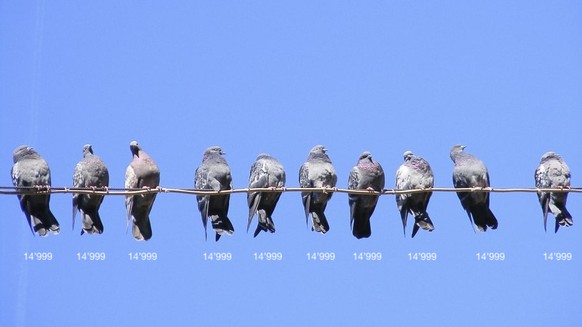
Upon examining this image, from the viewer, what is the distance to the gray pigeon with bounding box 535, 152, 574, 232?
17000 mm

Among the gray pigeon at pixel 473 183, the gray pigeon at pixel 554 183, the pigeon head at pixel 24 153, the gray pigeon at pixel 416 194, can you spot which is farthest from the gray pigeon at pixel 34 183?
the gray pigeon at pixel 554 183

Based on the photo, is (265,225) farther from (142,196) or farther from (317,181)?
(142,196)

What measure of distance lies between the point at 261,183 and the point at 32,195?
3132mm

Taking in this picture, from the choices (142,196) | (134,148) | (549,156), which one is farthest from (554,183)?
(134,148)

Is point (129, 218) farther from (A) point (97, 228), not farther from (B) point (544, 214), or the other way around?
(B) point (544, 214)

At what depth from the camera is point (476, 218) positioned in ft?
55.6

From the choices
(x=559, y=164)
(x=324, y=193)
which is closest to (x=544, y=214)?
(x=559, y=164)

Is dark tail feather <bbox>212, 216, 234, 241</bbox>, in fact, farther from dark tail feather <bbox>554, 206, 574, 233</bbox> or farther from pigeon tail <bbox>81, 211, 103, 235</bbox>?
dark tail feather <bbox>554, 206, 574, 233</bbox>

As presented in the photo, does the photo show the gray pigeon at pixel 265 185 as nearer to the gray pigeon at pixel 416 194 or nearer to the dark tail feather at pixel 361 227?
the dark tail feather at pixel 361 227

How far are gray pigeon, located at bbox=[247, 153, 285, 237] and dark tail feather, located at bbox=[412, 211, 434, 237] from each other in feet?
6.28

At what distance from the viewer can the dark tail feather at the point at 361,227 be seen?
1725 centimetres

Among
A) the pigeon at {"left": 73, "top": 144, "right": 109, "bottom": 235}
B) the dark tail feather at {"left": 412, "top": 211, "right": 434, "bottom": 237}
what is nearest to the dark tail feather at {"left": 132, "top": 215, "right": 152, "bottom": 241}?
the pigeon at {"left": 73, "top": 144, "right": 109, "bottom": 235}

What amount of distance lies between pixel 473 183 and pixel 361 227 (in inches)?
65.6

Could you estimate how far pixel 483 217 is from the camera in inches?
666
